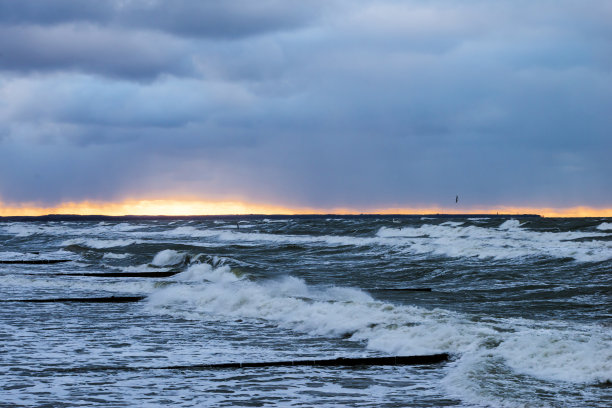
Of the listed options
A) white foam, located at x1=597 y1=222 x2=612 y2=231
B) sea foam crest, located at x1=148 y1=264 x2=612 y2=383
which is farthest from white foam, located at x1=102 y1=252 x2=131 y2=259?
white foam, located at x1=597 y1=222 x2=612 y2=231

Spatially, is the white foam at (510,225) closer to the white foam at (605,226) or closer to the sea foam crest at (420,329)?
the white foam at (605,226)

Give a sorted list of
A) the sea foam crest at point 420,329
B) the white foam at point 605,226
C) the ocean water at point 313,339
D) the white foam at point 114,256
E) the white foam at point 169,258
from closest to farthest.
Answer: the ocean water at point 313,339 < the sea foam crest at point 420,329 < the white foam at point 169,258 < the white foam at point 114,256 < the white foam at point 605,226

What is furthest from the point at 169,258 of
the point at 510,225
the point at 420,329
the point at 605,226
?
the point at 510,225

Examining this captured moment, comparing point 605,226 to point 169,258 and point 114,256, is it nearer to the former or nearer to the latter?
point 169,258

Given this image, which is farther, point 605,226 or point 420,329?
point 605,226

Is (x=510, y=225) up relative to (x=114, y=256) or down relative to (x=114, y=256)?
up

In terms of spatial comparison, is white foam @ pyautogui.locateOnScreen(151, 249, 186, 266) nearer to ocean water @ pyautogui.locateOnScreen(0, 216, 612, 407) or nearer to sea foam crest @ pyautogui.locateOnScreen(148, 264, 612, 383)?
ocean water @ pyautogui.locateOnScreen(0, 216, 612, 407)

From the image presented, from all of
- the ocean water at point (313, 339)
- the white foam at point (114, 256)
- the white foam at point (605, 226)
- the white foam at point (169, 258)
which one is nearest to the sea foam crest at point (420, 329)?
the ocean water at point (313, 339)

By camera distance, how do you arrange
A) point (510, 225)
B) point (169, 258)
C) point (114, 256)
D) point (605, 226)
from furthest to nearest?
1. point (510, 225)
2. point (605, 226)
3. point (114, 256)
4. point (169, 258)

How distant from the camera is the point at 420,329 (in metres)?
12.1

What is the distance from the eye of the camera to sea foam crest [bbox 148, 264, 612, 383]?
379 inches

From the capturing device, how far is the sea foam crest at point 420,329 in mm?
9617

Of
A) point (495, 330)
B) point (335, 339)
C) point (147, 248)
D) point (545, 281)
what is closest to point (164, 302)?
point (335, 339)

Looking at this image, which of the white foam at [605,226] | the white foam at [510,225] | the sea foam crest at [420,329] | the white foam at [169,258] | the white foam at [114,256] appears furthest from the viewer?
the white foam at [510,225]
